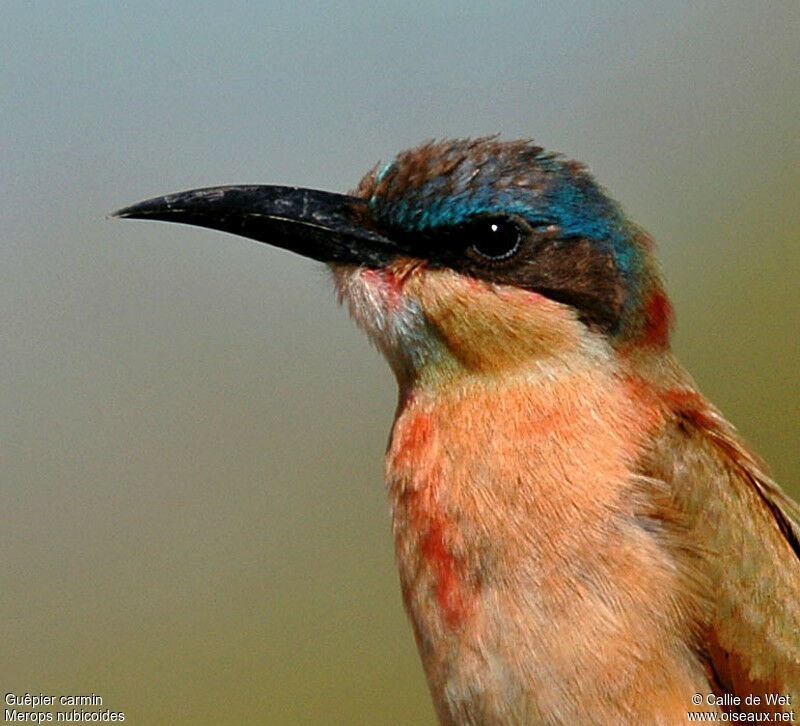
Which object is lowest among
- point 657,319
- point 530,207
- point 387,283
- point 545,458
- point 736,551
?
point 736,551

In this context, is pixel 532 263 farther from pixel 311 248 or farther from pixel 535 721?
pixel 535 721

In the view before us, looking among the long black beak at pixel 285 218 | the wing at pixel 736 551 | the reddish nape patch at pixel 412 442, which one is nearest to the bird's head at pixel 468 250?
the long black beak at pixel 285 218

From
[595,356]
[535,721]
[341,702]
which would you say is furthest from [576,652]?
[341,702]

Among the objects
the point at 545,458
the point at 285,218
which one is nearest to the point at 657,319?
the point at 545,458

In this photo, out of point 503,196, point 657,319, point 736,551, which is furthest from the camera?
point 657,319

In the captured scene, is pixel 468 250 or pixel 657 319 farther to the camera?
pixel 657 319

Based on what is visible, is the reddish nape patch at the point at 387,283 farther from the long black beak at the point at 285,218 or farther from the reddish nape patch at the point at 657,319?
A: the reddish nape patch at the point at 657,319

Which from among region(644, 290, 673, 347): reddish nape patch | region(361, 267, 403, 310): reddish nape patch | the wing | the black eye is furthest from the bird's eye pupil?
the wing

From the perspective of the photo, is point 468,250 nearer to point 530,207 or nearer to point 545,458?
point 530,207

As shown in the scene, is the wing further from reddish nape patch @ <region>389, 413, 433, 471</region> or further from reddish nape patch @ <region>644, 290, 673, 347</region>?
reddish nape patch @ <region>389, 413, 433, 471</region>
